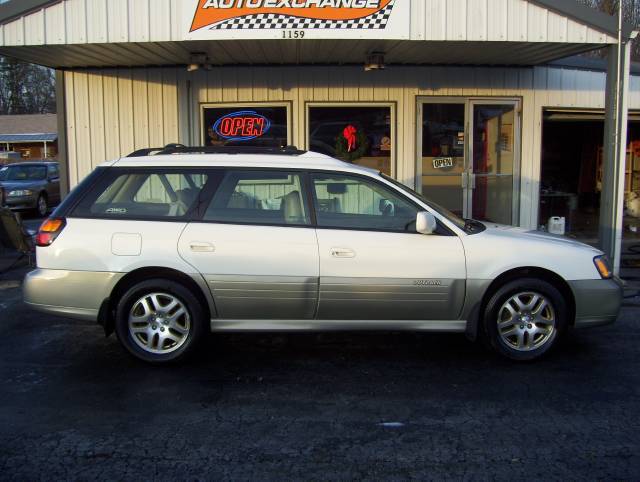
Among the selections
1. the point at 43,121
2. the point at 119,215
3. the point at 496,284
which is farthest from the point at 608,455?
the point at 43,121

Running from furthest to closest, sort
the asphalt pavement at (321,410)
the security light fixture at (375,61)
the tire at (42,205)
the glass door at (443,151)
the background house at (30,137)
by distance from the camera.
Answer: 1. the background house at (30,137)
2. the tire at (42,205)
3. the glass door at (443,151)
4. the security light fixture at (375,61)
5. the asphalt pavement at (321,410)

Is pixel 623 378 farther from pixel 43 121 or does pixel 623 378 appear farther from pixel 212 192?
pixel 43 121

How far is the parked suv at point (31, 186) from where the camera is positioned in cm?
1792

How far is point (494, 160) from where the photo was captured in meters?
11.1

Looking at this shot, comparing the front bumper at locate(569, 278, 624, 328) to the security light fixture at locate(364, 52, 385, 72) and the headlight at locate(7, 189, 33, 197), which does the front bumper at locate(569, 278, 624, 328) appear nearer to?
the security light fixture at locate(364, 52, 385, 72)

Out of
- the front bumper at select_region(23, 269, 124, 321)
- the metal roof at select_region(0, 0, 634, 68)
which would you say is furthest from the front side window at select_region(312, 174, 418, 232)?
the metal roof at select_region(0, 0, 634, 68)

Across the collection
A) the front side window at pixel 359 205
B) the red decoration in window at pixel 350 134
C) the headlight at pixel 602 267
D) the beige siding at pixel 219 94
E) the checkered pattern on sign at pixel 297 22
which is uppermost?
the checkered pattern on sign at pixel 297 22

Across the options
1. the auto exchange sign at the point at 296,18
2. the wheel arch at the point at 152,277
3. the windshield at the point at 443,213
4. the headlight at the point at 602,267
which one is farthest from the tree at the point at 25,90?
the headlight at the point at 602,267

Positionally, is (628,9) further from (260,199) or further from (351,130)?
(260,199)

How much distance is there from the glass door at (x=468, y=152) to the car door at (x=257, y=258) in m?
5.97

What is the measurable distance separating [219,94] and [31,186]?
391 inches

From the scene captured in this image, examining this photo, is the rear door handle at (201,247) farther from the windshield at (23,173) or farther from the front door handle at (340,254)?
the windshield at (23,173)

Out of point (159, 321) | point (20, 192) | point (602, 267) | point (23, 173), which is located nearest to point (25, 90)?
point (23, 173)

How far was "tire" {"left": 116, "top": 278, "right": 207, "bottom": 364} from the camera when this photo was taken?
17.3 feet
